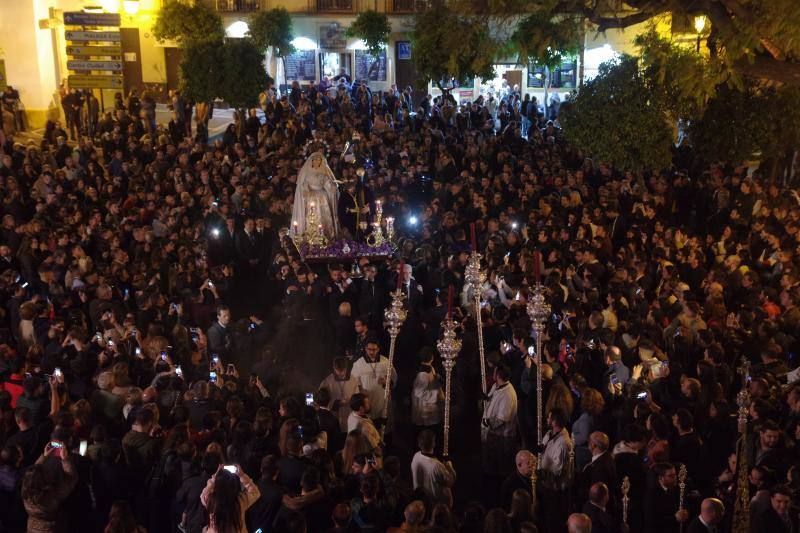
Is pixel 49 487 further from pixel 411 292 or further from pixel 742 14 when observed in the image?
pixel 742 14

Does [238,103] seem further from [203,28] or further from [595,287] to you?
[595,287]

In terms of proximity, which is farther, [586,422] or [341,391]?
[341,391]

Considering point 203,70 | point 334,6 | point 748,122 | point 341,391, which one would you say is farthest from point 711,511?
point 334,6

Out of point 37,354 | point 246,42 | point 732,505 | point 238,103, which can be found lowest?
point 732,505

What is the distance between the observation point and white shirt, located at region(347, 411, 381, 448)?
7.64 metres

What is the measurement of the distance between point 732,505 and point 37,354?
6621 mm

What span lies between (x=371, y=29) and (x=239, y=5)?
6.03 meters

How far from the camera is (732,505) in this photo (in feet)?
22.4

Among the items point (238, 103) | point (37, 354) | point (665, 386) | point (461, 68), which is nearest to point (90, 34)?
point (238, 103)

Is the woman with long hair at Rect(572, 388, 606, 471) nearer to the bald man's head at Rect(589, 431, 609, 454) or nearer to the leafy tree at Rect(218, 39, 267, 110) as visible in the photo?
the bald man's head at Rect(589, 431, 609, 454)

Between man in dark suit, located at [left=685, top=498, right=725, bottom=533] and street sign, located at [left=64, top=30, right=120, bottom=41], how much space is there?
17721 mm

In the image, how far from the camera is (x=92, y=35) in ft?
65.2

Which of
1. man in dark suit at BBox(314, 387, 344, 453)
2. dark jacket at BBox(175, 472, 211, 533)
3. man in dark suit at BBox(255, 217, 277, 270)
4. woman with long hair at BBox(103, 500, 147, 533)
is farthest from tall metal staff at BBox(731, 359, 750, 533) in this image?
man in dark suit at BBox(255, 217, 277, 270)

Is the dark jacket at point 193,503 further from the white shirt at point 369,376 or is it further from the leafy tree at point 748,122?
the leafy tree at point 748,122
